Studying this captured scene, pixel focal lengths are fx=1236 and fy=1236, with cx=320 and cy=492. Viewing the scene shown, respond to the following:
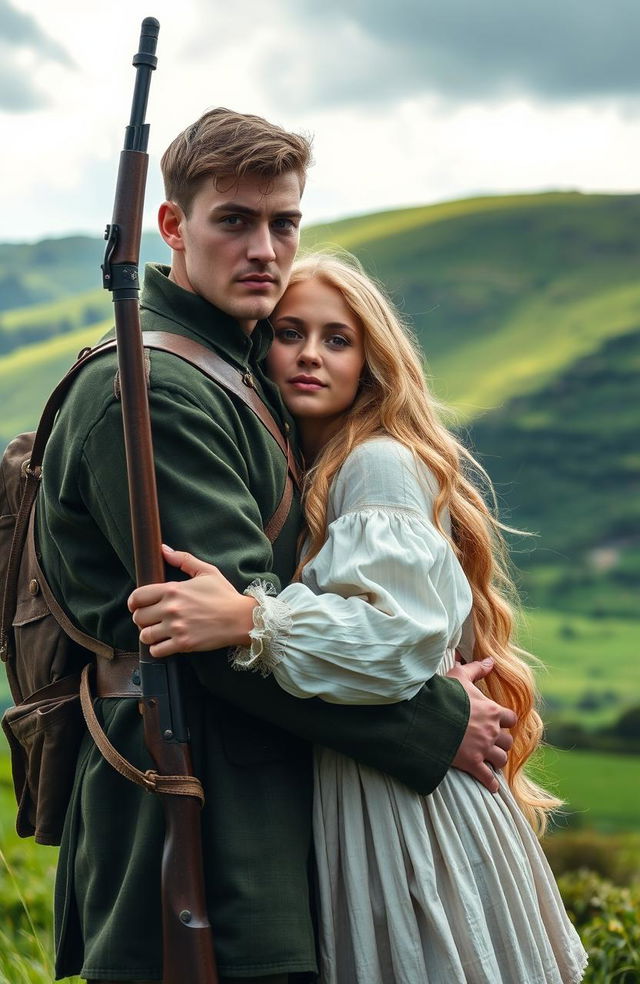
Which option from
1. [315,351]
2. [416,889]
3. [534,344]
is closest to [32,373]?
[534,344]

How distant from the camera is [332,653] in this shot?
9.58ft

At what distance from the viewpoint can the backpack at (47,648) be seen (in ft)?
10.4

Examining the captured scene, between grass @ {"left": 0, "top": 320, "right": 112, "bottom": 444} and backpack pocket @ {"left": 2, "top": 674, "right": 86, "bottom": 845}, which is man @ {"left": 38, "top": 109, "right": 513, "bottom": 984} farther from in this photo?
grass @ {"left": 0, "top": 320, "right": 112, "bottom": 444}

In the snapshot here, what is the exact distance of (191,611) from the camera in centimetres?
283

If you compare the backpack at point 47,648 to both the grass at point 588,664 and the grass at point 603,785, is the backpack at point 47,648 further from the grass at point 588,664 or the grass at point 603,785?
the grass at point 588,664

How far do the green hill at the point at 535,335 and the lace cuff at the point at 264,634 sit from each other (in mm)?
25281

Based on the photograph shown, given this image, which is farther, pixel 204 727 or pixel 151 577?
pixel 204 727

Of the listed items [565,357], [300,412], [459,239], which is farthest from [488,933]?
[459,239]

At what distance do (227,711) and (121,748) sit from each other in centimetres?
28

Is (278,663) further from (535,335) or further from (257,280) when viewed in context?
(535,335)

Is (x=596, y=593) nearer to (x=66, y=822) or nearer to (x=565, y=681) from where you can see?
(x=565, y=681)

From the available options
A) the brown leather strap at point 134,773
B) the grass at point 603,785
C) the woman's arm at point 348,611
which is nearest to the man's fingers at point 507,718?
the woman's arm at point 348,611

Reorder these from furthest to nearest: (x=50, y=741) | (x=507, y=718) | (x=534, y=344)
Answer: (x=534, y=344)
(x=507, y=718)
(x=50, y=741)

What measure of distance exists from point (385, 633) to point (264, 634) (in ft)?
1.00
